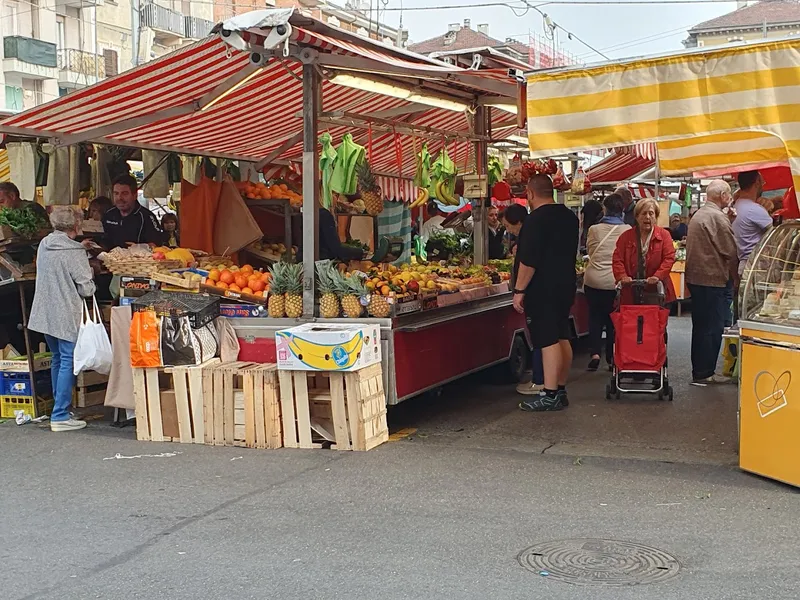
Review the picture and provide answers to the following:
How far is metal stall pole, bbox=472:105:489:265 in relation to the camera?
35.6 ft

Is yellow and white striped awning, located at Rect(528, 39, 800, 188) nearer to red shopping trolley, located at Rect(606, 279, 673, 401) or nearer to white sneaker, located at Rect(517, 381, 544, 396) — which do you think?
red shopping trolley, located at Rect(606, 279, 673, 401)

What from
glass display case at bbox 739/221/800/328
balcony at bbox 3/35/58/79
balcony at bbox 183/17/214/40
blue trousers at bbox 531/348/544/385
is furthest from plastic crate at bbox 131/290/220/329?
balcony at bbox 183/17/214/40

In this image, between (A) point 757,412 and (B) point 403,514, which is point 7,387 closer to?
(B) point 403,514

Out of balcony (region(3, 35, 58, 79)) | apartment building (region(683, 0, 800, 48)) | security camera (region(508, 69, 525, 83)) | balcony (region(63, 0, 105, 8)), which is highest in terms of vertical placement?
apartment building (region(683, 0, 800, 48))

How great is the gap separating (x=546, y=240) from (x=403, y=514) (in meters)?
3.33

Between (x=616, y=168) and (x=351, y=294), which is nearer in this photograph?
(x=351, y=294)

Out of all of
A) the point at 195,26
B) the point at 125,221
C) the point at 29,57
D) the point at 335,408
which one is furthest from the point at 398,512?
the point at 195,26

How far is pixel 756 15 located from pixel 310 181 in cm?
6568

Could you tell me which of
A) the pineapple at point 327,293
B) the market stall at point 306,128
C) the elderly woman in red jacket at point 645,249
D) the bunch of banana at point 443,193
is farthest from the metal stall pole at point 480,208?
the pineapple at point 327,293

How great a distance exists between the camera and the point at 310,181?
7508 mm

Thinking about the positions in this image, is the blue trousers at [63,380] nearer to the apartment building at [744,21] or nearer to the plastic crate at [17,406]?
the plastic crate at [17,406]

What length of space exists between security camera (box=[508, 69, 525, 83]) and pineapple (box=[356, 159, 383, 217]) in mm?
2242

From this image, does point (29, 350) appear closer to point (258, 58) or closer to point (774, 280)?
point (258, 58)

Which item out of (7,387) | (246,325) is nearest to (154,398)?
(246,325)
